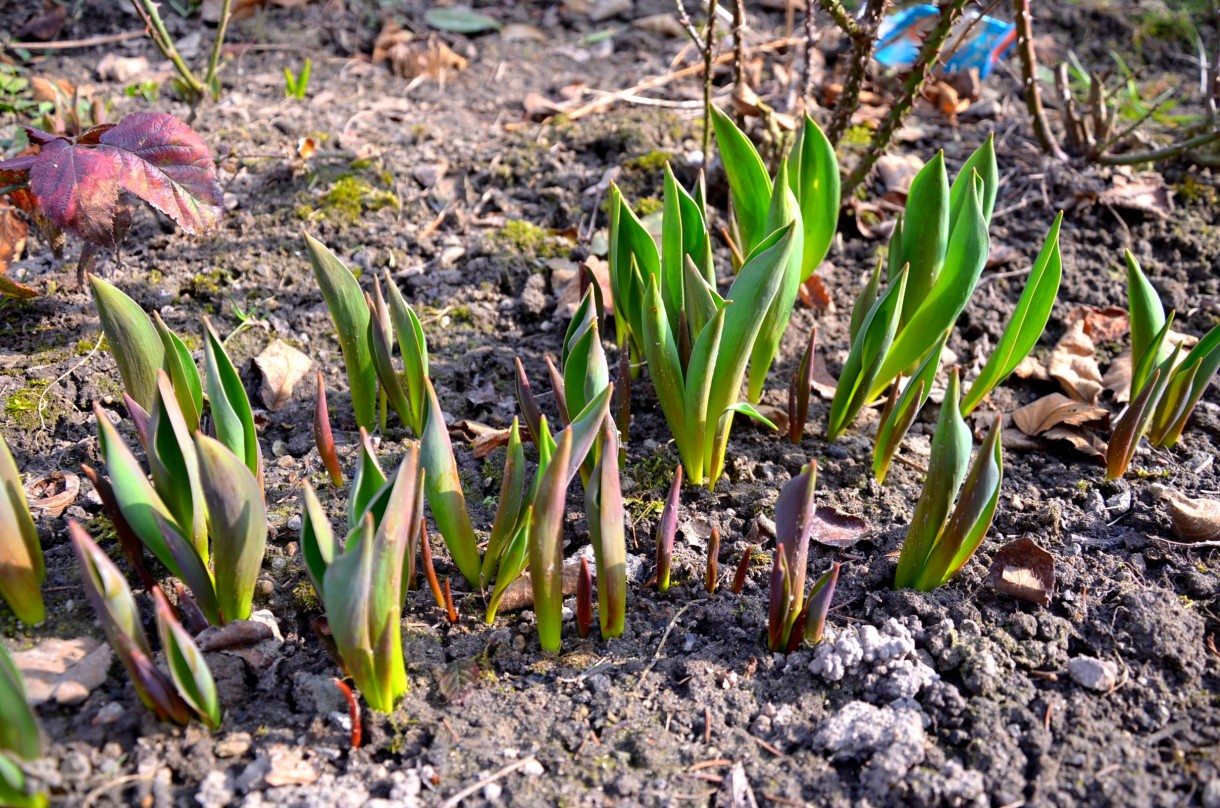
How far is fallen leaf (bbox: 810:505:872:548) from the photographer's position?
1.99 meters

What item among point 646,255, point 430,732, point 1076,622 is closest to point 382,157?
point 646,255

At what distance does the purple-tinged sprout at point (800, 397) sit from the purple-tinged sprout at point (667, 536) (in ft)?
1.67

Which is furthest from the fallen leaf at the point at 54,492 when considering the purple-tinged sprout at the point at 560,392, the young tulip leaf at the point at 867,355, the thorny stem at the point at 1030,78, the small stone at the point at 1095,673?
the thorny stem at the point at 1030,78

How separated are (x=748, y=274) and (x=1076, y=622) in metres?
0.89

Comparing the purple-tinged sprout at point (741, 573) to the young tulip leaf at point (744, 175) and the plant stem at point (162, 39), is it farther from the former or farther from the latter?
the plant stem at point (162, 39)

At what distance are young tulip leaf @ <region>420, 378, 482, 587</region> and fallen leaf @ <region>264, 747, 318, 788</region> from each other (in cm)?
44

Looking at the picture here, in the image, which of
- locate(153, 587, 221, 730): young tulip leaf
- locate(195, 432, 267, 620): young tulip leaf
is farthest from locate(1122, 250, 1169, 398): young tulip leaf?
locate(153, 587, 221, 730): young tulip leaf

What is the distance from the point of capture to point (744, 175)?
233 centimetres

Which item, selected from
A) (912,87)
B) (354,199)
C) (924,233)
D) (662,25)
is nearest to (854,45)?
(912,87)

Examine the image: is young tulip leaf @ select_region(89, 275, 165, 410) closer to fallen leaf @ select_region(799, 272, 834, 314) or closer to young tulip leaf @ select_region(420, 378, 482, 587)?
young tulip leaf @ select_region(420, 378, 482, 587)

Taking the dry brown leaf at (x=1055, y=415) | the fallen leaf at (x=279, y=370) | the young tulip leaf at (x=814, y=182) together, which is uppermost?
the young tulip leaf at (x=814, y=182)

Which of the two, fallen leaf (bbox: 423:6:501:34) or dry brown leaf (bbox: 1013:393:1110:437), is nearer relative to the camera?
dry brown leaf (bbox: 1013:393:1110:437)

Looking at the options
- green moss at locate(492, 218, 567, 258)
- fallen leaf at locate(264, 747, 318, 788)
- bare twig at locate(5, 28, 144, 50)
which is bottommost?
fallen leaf at locate(264, 747, 318, 788)

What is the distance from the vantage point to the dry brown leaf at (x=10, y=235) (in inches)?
98.7
